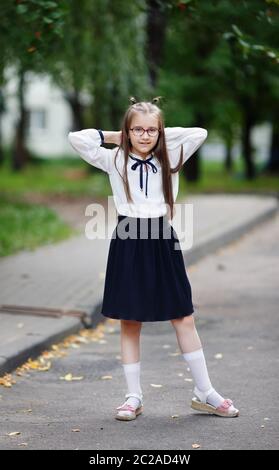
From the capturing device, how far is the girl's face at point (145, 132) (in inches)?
232

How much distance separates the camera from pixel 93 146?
19.4ft

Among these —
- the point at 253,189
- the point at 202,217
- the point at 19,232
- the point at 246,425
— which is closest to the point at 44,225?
the point at 19,232

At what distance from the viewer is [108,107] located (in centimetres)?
2050

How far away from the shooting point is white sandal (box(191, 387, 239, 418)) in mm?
5965

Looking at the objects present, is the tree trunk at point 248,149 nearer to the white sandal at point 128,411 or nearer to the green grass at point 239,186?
the green grass at point 239,186

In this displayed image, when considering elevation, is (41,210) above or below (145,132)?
below

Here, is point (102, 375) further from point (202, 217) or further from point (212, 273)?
point (202, 217)

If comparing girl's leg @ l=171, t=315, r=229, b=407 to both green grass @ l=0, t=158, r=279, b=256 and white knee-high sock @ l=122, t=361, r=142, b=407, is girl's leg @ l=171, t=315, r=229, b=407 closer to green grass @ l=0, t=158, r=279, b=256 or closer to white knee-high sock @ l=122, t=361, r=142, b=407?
white knee-high sock @ l=122, t=361, r=142, b=407

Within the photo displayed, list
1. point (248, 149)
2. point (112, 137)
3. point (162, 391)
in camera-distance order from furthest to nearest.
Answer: point (248, 149)
point (162, 391)
point (112, 137)

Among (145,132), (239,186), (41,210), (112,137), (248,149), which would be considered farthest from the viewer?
(248,149)

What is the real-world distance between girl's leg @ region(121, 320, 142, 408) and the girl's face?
3.17 ft

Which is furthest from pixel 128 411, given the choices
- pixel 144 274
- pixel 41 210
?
pixel 41 210

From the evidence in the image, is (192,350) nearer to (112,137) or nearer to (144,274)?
(144,274)

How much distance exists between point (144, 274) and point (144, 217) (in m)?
0.31
